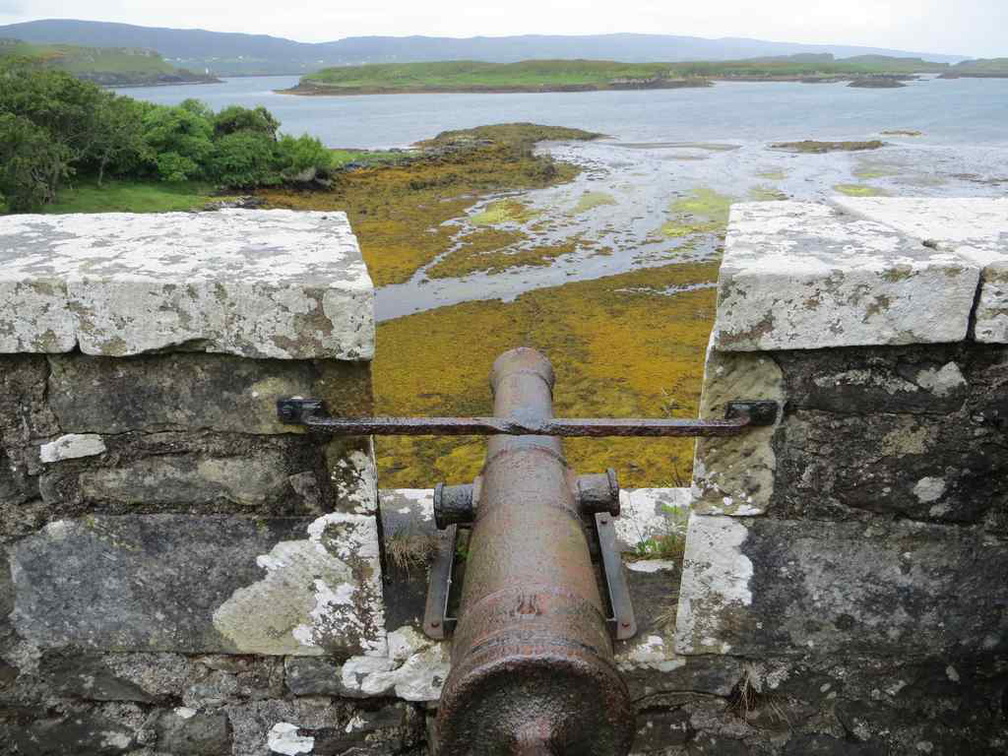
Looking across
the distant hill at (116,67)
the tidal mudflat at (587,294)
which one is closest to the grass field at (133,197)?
the tidal mudflat at (587,294)

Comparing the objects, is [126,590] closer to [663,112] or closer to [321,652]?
[321,652]

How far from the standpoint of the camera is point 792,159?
92.6 feet

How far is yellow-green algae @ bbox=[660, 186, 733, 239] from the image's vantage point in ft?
55.3

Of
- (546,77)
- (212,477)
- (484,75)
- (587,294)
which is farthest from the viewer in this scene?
(484,75)

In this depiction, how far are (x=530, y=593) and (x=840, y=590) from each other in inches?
46.3

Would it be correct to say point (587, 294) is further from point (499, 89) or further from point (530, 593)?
point (499, 89)

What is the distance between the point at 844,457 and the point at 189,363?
68.2 inches

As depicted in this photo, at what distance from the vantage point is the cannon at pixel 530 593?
150cm

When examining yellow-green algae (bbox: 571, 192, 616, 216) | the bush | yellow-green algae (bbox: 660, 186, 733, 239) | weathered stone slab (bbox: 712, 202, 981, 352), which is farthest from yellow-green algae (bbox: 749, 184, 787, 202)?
weathered stone slab (bbox: 712, 202, 981, 352)

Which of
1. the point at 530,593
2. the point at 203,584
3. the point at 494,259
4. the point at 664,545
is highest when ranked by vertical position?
the point at 530,593

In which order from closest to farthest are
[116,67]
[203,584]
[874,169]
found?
1. [203,584]
2. [874,169]
3. [116,67]

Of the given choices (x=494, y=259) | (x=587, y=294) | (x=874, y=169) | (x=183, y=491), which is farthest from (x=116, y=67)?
(x=183, y=491)

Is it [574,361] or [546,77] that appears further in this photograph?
[546,77]

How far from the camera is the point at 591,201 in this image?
A: 66.5 feet
